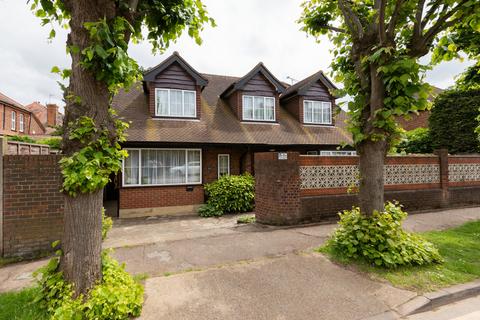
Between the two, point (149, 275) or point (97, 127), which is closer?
point (97, 127)

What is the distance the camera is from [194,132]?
998cm

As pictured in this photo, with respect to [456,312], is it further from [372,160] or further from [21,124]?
[21,124]

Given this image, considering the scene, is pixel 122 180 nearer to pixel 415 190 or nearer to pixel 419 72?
pixel 419 72

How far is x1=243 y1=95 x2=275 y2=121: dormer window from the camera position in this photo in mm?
11914

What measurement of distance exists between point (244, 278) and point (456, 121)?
15.2 metres

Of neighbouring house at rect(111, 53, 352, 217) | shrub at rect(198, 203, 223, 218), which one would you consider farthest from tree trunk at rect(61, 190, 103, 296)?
shrub at rect(198, 203, 223, 218)

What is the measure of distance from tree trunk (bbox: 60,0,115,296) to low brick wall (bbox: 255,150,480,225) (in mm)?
4967

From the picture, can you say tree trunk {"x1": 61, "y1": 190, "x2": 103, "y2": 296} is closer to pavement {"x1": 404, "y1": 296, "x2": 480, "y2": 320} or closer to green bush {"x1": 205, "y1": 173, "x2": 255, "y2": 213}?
pavement {"x1": 404, "y1": 296, "x2": 480, "y2": 320}

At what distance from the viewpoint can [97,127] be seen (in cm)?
284

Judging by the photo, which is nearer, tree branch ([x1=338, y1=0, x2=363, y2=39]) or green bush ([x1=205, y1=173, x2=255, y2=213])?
tree branch ([x1=338, y1=0, x2=363, y2=39])

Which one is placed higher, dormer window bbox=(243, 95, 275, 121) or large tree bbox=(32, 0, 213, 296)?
dormer window bbox=(243, 95, 275, 121)

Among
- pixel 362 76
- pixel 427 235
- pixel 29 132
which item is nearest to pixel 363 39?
pixel 362 76

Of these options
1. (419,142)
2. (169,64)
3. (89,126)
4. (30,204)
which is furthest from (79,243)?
(419,142)

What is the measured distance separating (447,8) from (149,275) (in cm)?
727
